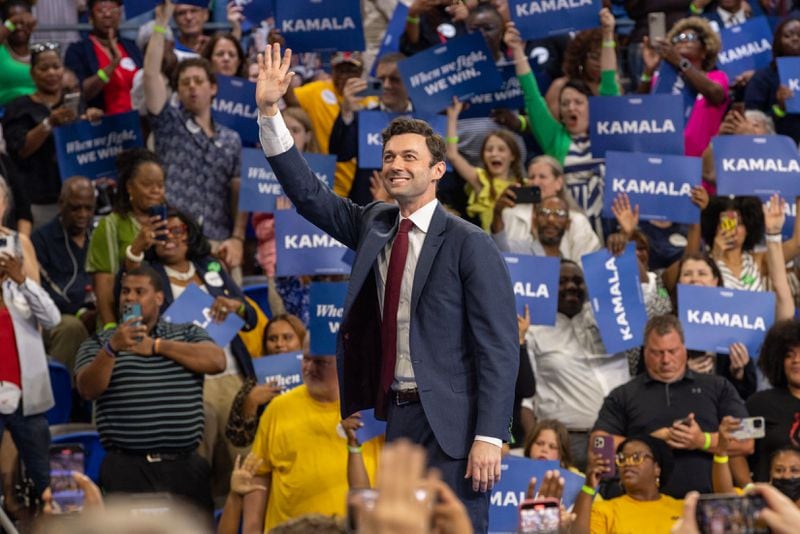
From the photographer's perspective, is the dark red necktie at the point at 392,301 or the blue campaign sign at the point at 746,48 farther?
the blue campaign sign at the point at 746,48

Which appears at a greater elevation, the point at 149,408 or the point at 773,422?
the point at 149,408

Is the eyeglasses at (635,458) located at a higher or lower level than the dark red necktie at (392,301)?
lower

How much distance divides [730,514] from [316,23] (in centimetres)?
688

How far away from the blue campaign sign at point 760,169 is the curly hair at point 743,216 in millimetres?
99

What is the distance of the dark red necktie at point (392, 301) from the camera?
467 cm

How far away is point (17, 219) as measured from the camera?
862cm

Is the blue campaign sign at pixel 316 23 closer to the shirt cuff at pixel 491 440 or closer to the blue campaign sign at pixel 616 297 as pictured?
the blue campaign sign at pixel 616 297

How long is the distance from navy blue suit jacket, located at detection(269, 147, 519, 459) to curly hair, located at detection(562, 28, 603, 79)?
204 inches

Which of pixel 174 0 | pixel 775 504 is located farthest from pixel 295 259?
pixel 775 504

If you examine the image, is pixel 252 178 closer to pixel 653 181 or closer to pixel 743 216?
pixel 653 181

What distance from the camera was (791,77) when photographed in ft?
30.7

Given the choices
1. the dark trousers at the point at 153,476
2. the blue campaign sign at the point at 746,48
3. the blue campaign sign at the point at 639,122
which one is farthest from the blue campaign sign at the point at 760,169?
the dark trousers at the point at 153,476

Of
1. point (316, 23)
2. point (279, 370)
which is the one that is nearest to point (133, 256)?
point (279, 370)

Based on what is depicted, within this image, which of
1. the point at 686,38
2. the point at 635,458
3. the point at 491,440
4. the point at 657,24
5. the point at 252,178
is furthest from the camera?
the point at 657,24
